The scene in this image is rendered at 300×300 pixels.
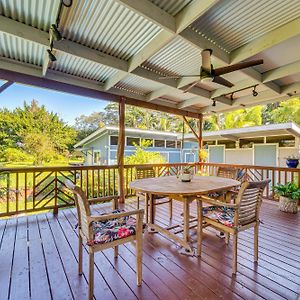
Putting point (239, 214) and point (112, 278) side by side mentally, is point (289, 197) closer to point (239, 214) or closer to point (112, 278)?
point (239, 214)

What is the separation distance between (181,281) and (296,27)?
3059 millimetres

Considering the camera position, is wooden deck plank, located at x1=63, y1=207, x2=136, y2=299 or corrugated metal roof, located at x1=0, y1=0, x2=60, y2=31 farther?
corrugated metal roof, located at x1=0, y1=0, x2=60, y2=31

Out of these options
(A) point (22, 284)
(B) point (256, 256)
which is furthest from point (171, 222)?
(A) point (22, 284)

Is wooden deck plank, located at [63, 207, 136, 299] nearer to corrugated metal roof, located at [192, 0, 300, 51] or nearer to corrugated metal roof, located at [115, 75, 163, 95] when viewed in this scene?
corrugated metal roof, located at [192, 0, 300, 51]

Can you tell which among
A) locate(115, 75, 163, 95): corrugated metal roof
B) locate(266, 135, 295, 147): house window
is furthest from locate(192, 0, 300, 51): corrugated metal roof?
locate(266, 135, 295, 147): house window

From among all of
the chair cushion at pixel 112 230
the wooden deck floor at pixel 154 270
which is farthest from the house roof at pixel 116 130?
the chair cushion at pixel 112 230

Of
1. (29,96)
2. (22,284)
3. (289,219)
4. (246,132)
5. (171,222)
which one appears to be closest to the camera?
(22,284)

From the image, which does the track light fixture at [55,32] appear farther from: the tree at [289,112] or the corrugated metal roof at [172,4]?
the tree at [289,112]

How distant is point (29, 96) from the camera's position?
452 inches

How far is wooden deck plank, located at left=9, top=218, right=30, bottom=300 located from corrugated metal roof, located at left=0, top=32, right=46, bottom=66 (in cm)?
274

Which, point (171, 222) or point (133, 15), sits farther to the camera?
point (171, 222)

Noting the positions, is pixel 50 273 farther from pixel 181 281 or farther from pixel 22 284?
pixel 181 281

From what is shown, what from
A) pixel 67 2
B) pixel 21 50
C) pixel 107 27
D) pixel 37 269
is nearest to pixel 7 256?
pixel 37 269

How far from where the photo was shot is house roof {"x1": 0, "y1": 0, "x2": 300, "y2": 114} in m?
2.13
